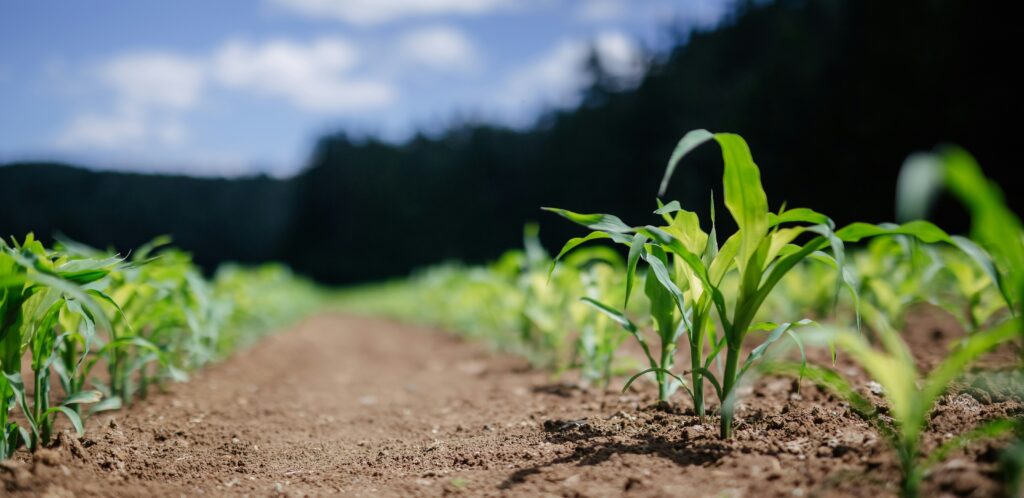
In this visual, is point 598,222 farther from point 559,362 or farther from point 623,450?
point 559,362

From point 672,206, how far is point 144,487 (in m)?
1.50

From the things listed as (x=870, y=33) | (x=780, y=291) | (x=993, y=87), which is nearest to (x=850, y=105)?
(x=870, y=33)

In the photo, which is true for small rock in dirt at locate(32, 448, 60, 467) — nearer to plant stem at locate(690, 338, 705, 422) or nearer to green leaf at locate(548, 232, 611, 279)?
green leaf at locate(548, 232, 611, 279)

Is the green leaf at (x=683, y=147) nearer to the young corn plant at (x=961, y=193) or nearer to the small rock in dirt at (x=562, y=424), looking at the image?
the young corn plant at (x=961, y=193)

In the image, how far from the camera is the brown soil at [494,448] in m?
1.23

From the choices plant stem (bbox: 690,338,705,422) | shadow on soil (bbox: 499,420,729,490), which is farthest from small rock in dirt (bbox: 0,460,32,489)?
plant stem (bbox: 690,338,705,422)

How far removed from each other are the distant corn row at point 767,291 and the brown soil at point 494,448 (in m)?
0.08

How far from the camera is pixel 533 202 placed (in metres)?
27.6

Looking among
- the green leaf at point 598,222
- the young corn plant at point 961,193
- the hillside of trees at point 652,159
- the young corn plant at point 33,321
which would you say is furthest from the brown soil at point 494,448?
the hillside of trees at point 652,159

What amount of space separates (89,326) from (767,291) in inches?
67.7

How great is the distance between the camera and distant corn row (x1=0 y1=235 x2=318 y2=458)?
1.36m

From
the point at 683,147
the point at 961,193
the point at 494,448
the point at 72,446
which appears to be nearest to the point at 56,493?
the point at 72,446

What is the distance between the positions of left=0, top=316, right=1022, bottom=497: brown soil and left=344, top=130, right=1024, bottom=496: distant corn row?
0.27 feet

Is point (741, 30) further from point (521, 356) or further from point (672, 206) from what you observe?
point (672, 206)
